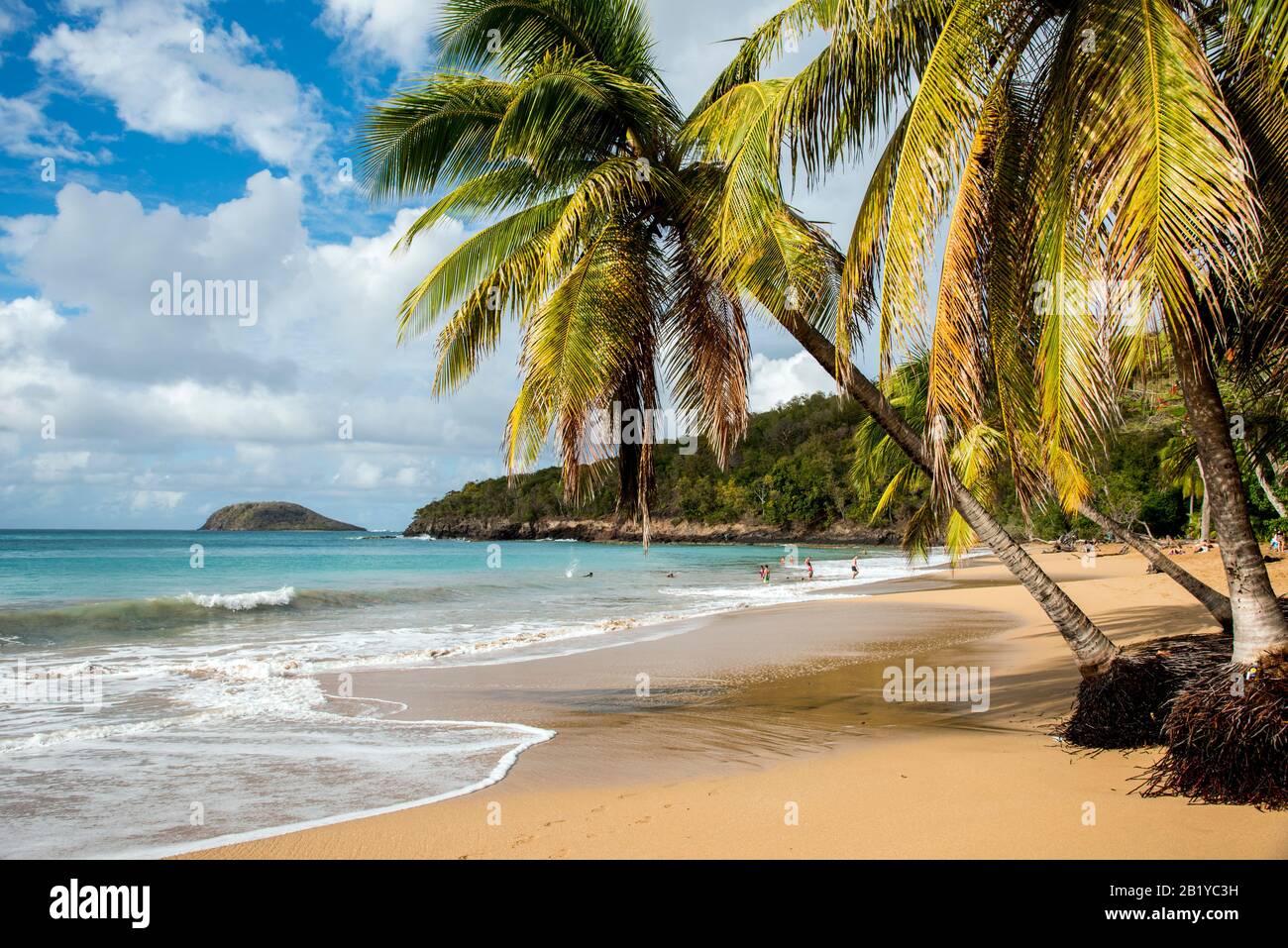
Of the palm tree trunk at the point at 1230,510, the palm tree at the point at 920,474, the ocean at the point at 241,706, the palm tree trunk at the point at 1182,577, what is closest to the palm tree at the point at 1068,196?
the palm tree trunk at the point at 1230,510

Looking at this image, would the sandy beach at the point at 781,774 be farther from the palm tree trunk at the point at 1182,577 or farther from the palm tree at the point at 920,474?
Result: the palm tree at the point at 920,474

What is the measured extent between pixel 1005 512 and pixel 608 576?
84.3ft

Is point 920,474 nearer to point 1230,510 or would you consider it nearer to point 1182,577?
point 1182,577

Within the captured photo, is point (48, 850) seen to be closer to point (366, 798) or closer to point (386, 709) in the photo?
point (366, 798)

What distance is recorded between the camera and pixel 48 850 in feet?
15.6

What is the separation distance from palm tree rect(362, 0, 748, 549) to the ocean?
2.86 metres

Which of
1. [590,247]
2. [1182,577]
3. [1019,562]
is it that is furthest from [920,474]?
[590,247]

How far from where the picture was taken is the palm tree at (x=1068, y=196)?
3773 mm

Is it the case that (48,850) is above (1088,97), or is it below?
below

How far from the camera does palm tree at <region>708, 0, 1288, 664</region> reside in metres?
3.77

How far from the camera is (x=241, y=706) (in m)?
9.39

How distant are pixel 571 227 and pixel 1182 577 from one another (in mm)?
7171

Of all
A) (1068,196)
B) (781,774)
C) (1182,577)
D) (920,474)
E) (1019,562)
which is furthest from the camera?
(920,474)
